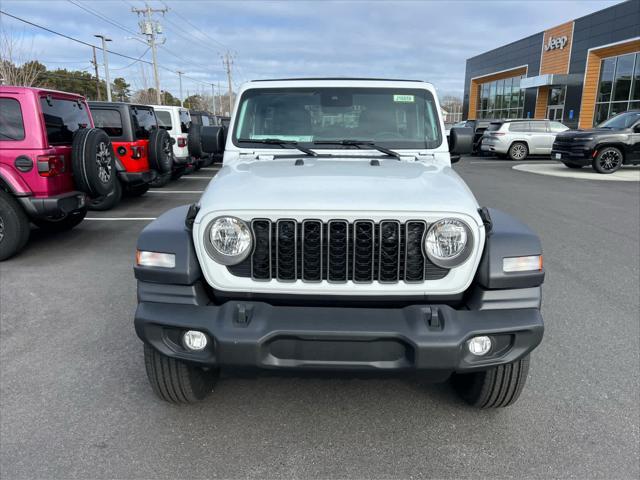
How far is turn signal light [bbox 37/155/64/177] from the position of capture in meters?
5.55

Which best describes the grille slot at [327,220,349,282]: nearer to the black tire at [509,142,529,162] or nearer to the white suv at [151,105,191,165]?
the white suv at [151,105,191,165]

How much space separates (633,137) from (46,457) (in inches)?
647

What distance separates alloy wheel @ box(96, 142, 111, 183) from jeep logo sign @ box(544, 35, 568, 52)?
103 feet

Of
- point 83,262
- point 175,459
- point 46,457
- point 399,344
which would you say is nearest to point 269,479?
A: point 175,459

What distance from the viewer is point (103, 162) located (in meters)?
6.52

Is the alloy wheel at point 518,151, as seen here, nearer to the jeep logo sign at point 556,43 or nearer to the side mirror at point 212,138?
the jeep logo sign at point 556,43

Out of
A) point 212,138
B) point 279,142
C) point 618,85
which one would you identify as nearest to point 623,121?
point 618,85

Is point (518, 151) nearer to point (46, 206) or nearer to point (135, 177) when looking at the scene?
point (135, 177)

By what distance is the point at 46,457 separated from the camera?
94.5 inches

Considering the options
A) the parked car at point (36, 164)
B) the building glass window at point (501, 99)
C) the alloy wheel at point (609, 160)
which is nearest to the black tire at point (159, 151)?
the parked car at point (36, 164)

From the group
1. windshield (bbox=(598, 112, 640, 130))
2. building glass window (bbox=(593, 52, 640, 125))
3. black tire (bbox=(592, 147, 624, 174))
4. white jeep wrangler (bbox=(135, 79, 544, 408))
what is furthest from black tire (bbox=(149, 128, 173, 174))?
Result: building glass window (bbox=(593, 52, 640, 125))

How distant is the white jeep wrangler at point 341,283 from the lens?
216 centimetres

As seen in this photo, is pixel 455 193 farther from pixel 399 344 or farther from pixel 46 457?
pixel 46 457

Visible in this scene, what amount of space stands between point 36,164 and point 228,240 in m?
4.36
